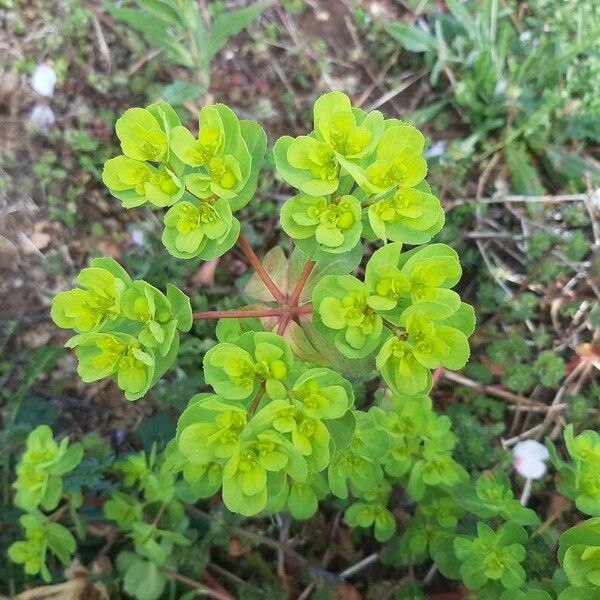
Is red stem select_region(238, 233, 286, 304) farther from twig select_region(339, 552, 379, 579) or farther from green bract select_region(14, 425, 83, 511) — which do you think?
twig select_region(339, 552, 379, 579)

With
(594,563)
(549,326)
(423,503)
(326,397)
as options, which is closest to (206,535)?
(423,503)

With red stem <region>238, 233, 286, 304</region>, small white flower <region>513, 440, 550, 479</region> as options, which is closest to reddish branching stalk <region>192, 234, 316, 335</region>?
red stem <region>238, 233, 286, 304</region>

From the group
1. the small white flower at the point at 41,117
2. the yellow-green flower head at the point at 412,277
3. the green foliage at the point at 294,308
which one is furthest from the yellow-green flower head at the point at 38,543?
the small white flower at the point at 41,117

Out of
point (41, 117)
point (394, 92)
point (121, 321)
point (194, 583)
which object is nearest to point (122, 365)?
point (121, 321)

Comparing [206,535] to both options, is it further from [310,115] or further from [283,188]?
[310,115]

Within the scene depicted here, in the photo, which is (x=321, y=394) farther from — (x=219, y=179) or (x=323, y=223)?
(x=219, y=179)

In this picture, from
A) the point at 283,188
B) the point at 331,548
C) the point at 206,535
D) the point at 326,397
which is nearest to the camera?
the point at 326,397
